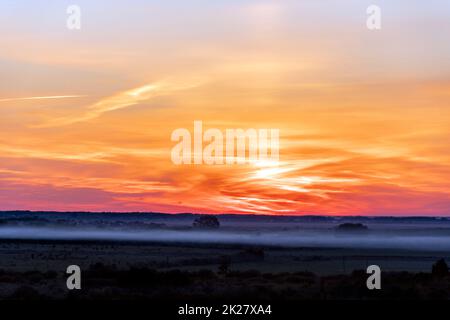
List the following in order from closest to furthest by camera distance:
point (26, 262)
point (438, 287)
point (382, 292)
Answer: point (382, 292) → point (438, 287) → point (26, 262)

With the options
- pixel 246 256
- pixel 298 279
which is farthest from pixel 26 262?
pixel 298 279

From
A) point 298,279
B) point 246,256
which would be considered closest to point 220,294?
point 298,279

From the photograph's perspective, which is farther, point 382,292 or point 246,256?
point 246,256

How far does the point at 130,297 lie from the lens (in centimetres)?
3441

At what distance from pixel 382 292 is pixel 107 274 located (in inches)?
699
